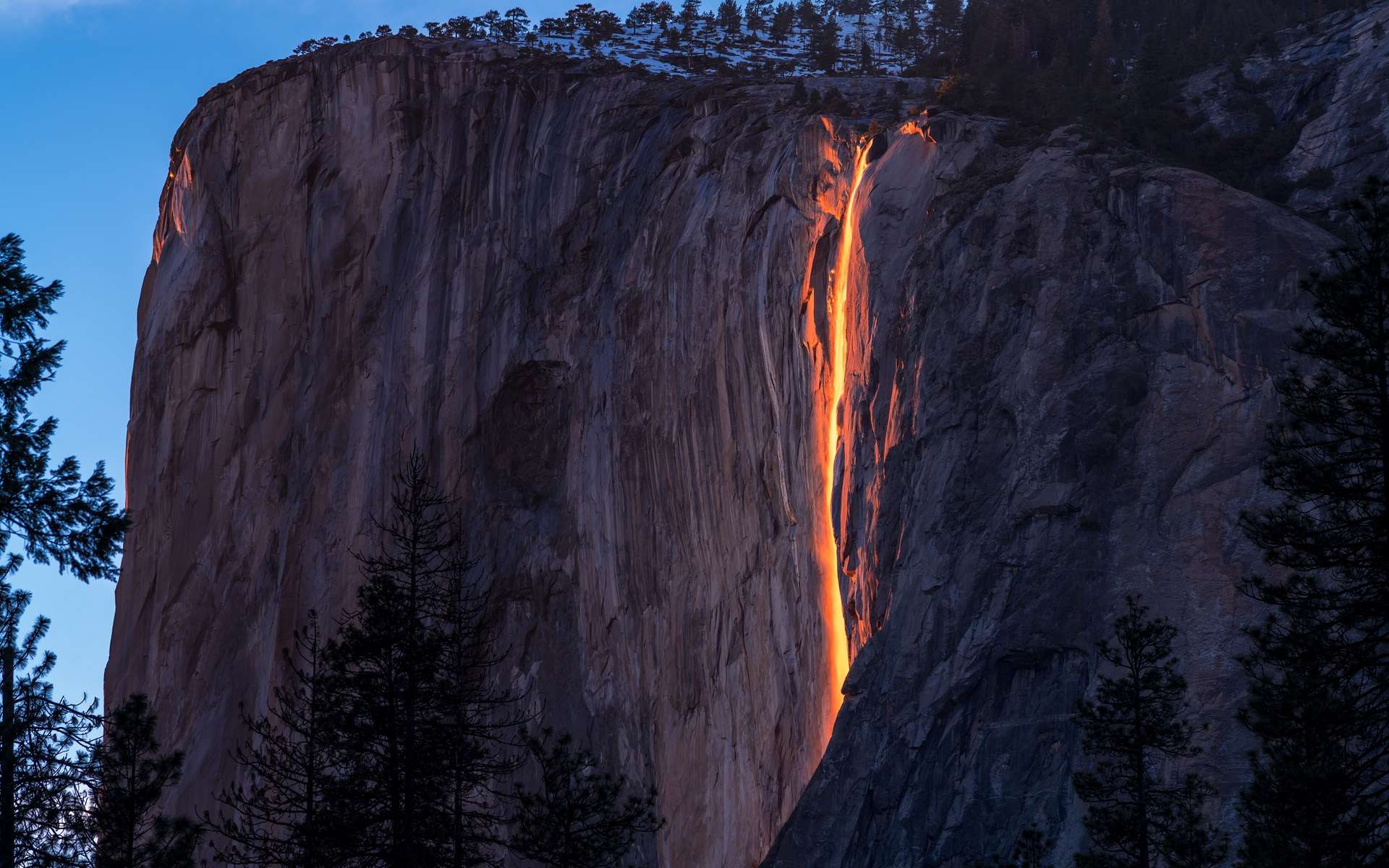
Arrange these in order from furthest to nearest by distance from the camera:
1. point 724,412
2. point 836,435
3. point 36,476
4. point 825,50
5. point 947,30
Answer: point 947,30
point 825,50
point 724,412
point 836,435
point 36,476

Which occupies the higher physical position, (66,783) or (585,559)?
(585,559)

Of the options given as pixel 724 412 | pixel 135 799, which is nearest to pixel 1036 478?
pixel 724 412

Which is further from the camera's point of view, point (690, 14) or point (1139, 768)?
point (690, 14)

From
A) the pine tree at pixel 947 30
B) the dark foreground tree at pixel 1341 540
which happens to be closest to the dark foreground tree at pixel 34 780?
the dark foreground tree at pixel 1341 540

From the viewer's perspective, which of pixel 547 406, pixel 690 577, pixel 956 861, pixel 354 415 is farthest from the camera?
pixel 354 415

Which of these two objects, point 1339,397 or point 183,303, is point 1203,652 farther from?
point 183,303

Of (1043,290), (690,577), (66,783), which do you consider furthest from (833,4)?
(66,783)

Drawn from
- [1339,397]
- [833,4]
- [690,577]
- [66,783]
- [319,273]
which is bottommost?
[66,783]

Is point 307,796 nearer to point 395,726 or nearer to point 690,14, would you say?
point 395,726
